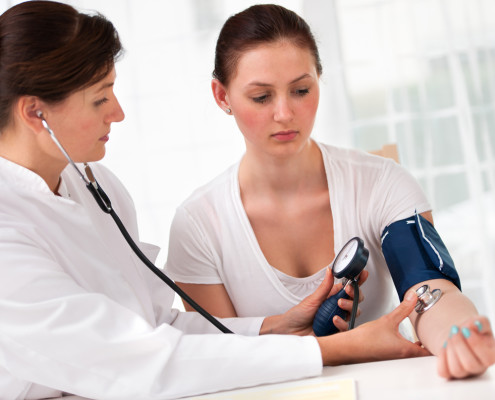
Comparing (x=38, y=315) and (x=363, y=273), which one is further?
(x=363, y=273)

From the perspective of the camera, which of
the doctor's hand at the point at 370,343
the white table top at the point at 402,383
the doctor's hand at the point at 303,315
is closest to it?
the white table top at the point at 402,383

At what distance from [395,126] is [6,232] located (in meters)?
2.35

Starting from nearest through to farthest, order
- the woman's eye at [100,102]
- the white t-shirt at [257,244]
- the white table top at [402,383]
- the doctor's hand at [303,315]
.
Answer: the white table top at [402,383], the woman's eye at [100,102], the doctor's hand at [303,315], the white t-shirt at [257,244]

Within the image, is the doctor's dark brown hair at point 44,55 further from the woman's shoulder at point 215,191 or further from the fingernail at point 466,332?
the fingernail at point 466,332

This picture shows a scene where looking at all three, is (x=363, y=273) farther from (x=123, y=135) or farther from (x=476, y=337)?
(x=123, y=135)

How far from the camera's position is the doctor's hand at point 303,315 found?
136 cm

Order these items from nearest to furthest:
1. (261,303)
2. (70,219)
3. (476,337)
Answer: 1. (476,337)
2. (70,219)
3. (261,303)

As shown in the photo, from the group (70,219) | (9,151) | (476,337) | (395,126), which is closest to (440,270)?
(476,337)

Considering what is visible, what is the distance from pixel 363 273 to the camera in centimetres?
133

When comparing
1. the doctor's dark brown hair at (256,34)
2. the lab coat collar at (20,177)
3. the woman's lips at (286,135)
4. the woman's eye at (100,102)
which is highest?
the doctor's dark brown hair at (256,34)

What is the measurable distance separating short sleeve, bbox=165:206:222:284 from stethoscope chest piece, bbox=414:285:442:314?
1.71 ft

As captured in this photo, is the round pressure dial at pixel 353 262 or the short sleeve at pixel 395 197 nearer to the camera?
the round pressure dial at pixel 353 262

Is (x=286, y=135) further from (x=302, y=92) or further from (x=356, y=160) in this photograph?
(x=356, y=160)

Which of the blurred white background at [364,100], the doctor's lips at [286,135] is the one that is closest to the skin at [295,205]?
the doctor's lips at [286,135]
